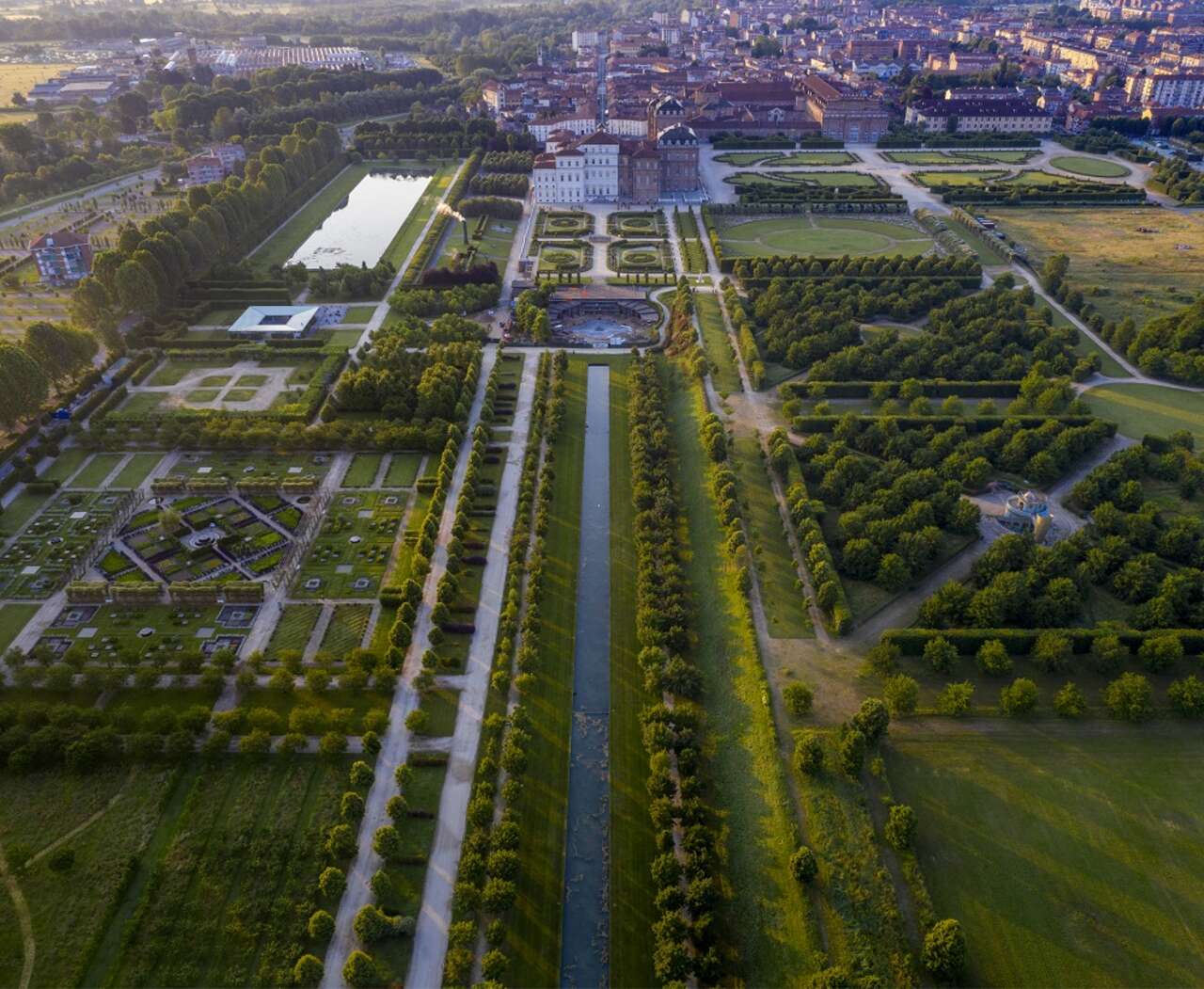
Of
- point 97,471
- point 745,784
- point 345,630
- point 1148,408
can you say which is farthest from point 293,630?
point 1148,408

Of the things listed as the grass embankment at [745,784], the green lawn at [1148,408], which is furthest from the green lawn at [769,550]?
the green lawn at [1148,408]

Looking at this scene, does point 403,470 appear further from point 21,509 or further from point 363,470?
point 21,509

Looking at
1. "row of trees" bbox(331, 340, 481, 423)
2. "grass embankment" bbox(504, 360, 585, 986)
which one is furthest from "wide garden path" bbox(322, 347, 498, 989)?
"row of trees" bbox(331, 340, 481, 423)

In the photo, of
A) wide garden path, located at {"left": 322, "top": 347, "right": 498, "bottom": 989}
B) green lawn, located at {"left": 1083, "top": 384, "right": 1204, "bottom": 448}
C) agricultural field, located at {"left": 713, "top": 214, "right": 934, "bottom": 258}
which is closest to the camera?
wide garden path, located at {"left": 322, "top": 347, "right": 498, "bottom": 989}

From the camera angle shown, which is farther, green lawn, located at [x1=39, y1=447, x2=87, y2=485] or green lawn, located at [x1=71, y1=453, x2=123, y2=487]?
green lawn, located at [x1=39, y1=447, x2=87, y2=485]

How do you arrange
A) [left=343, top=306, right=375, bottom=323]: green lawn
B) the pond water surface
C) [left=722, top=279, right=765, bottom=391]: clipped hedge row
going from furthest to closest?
1. [left=343, top=306, right=375, bottom=323]: green lawn
2. [left=722, top=279, right=765, bottom=391]: clipped hedge row
3. the pond water surface

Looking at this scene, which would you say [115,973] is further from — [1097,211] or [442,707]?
[1097,211]

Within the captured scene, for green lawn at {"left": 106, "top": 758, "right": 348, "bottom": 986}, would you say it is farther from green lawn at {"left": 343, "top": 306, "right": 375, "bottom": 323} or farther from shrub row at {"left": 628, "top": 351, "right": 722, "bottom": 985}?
green lawn at {"left": 343, "top": 306, "right": 375, "bottom": 323}
